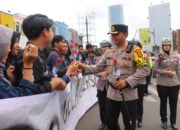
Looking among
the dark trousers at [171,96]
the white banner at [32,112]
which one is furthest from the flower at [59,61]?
the dark trousers at [171,96]

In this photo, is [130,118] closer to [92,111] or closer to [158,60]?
[158,60]

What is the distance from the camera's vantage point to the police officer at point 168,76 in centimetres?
659

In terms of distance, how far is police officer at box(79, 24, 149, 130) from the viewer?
454cm

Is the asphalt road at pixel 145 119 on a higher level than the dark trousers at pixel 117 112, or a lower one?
lower

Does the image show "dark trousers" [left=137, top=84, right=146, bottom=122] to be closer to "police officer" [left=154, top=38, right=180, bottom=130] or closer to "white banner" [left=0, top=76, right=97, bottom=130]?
"police officer" [left=154, top=38, right=180, bottom=130]

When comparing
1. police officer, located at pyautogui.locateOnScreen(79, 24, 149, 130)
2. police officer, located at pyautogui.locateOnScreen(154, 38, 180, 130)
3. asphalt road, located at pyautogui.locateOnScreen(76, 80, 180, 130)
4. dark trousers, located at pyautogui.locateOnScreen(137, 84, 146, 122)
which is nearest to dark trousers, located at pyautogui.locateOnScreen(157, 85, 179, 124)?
police officer, located at pyautogui.locateOnScreen(154, 38, 180, 130)

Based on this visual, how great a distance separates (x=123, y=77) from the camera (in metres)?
4.64

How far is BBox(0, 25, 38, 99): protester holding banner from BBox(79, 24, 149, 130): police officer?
1.95m

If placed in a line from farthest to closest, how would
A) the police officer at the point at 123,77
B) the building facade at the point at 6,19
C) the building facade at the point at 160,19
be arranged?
1. the building facade at the point at 160,19
2. the building facade at the point at 6,19
3. the police officer at the point at 123,77

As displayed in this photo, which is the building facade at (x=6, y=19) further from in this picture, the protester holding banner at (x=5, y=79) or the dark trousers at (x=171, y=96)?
the protester holding banner at (x=5, y=79)

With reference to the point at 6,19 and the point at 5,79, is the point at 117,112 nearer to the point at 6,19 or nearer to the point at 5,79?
the point at 5,79

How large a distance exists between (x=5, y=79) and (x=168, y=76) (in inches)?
179

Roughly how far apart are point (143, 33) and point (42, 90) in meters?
24.9

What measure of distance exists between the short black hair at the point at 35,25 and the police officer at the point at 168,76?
3.89 metres
